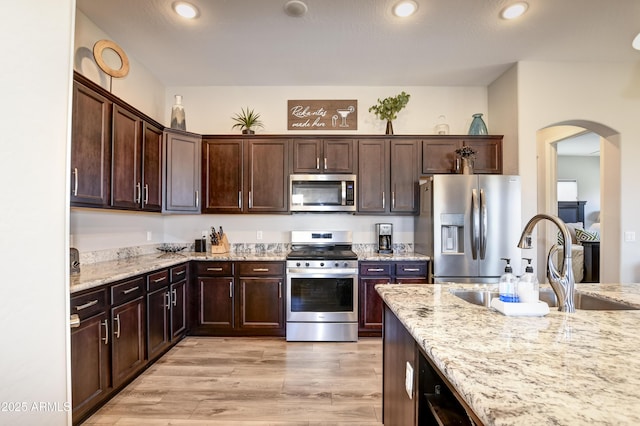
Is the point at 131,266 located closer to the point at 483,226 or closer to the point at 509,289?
the point at 509,289

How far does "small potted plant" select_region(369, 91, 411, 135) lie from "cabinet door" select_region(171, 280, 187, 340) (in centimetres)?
294

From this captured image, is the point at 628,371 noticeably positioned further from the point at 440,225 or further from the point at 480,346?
the point at 440,225

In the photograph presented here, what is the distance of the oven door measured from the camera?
3191 mm

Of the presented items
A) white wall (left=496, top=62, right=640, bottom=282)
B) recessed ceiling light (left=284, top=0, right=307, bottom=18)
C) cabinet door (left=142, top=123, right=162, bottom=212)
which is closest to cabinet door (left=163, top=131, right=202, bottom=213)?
cabinet door (left=142, top=123, right=162, bottom=212)

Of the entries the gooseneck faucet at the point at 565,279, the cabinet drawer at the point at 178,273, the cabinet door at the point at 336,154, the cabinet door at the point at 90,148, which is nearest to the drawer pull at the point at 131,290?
the cabinet drawer at the point at 178,273

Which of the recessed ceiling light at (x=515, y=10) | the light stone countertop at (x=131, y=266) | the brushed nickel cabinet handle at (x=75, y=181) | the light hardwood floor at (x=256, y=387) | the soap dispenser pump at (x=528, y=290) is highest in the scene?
the recessed ceiling light at (x=515, y=10)

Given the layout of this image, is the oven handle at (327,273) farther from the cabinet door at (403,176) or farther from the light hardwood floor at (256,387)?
the cabinet door at (403,176)

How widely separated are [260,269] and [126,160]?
64.9 inches

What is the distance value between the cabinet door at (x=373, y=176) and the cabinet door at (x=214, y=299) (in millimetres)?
1769

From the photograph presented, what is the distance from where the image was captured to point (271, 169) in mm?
3537

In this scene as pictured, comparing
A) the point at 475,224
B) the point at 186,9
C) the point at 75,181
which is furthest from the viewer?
the point at 475,224

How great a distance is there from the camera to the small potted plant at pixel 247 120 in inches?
143

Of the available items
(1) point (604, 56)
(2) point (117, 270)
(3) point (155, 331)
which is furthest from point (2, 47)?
(1) point (604, 56)

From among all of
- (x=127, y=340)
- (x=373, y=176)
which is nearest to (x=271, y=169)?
(x=373, y=176)
